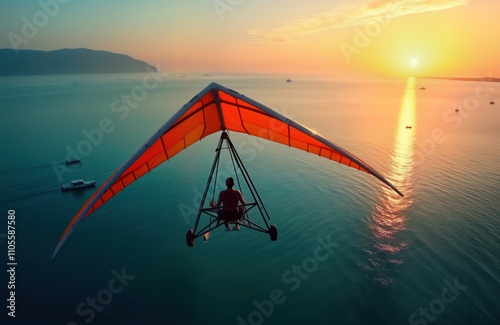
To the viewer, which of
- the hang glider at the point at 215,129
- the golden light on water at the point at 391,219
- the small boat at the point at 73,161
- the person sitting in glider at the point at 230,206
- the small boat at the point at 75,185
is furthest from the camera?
the small boat at the point at 73,161

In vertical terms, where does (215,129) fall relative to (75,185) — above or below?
above

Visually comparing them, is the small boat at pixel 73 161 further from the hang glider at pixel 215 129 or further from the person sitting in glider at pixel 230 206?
the person sitting in glider at pixel 230 206

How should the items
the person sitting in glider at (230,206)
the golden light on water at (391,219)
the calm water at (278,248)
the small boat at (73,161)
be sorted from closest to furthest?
the person sitting in glider at (230,206) < the calm water at (278,248) < the golden light on water at (391,219) < the small boat at (73,161)

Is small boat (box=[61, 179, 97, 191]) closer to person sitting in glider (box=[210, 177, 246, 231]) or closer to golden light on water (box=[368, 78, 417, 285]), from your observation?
person sitting in glider (box=[210, 177, 246, 231])

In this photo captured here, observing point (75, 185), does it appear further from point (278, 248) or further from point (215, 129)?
point (215, 129)

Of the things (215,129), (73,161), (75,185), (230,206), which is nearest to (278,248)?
(215,129)

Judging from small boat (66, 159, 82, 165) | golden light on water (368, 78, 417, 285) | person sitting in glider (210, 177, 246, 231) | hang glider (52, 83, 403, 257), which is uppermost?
hang glider (52, 83, 403, 257)

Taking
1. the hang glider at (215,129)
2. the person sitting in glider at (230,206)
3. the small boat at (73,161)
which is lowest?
the small boat at (73,161)

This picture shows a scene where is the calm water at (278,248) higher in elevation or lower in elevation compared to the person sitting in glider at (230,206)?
lower

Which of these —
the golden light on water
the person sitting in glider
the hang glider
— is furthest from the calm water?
the hang glider

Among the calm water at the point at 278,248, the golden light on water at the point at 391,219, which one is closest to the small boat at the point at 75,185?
the calm water at the point at 278,248

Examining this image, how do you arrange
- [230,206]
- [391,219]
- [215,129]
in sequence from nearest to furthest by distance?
[230,206], [215,129], [391,219]

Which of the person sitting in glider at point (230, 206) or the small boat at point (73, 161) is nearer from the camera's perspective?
the person sitting in glider at point (230, 206)
